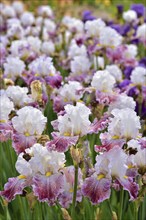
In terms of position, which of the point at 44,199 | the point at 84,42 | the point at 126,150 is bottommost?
the point at 44,199

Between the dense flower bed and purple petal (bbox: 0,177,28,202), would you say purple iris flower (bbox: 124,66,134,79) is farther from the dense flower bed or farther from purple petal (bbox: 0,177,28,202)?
purple petal (bbox: 0,177,28,202)

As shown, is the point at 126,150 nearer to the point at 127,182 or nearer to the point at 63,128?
the point at 127,182

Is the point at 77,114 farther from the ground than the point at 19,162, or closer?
farther from the ground

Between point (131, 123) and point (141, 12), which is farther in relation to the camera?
point (141, 12)

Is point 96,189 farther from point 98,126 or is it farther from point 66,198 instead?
point 98,126

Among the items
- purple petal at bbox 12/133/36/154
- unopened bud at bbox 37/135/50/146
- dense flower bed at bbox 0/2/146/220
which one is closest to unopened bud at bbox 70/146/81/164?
dense flower bed at bbox 0/2/146/220

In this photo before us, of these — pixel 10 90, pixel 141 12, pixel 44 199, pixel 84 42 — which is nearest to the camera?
pixel 44 199

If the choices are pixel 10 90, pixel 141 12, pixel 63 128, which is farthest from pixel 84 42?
pixel 63 128

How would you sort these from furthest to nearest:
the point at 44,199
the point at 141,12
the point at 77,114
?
1. the point at 141,12
2. the point at 77,114
3. the point at 44,199
